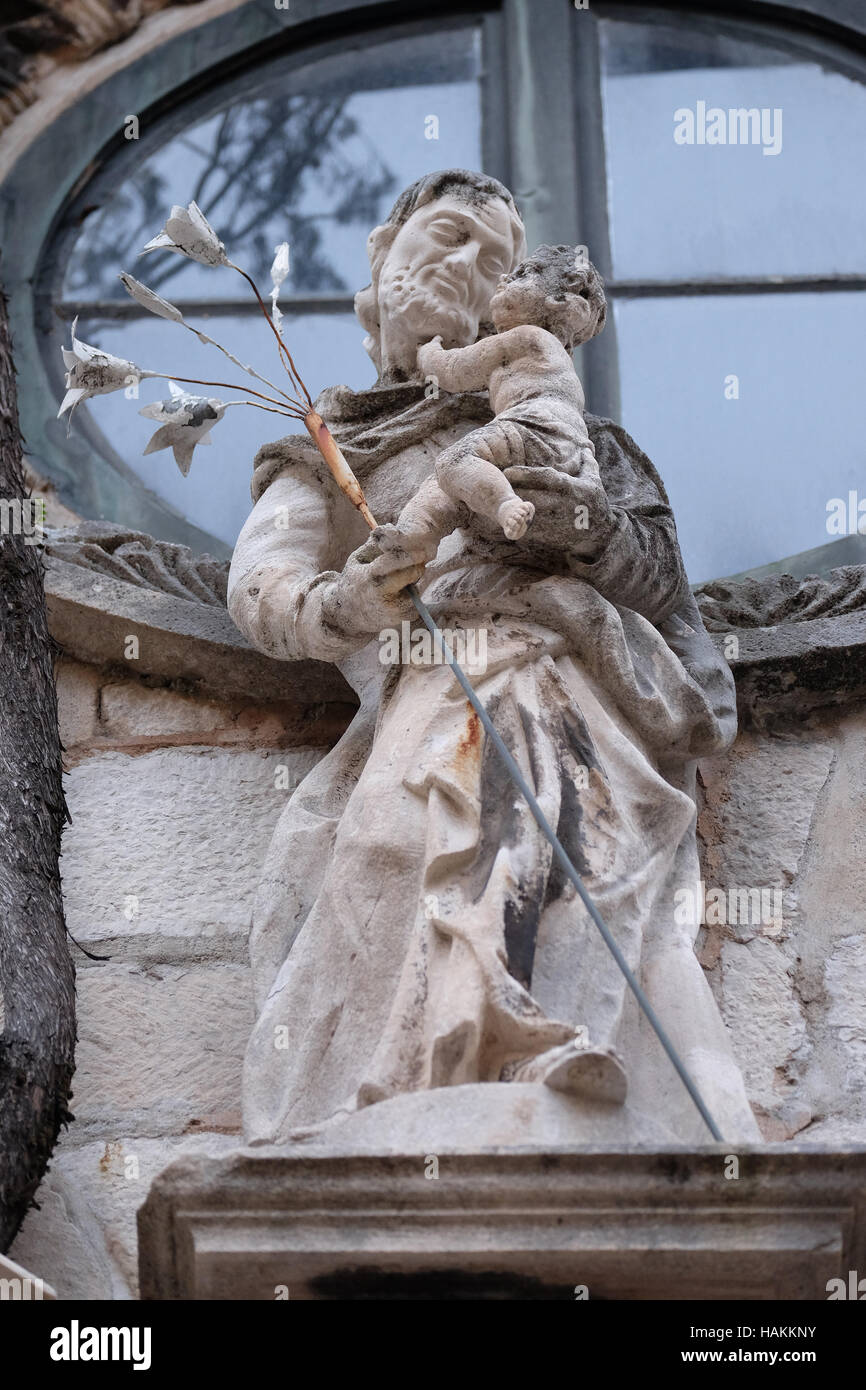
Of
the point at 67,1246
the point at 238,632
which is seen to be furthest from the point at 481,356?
the point at 67,1246

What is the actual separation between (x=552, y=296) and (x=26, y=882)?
1.31 metres

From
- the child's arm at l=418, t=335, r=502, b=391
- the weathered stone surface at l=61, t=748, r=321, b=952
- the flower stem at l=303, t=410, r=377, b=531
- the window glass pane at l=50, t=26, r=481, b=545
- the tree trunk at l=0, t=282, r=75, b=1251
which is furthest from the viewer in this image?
the window glass pane at l=50, t=26, r=481, b=545

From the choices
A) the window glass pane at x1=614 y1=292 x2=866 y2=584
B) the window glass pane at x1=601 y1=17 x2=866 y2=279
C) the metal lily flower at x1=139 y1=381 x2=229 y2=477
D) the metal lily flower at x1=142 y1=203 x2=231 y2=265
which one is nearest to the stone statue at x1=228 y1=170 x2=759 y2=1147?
the metal lily flower at x1=139 y1=381 x2=229 y2=477

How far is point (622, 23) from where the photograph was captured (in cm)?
722

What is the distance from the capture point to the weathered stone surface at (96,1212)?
3.82 m

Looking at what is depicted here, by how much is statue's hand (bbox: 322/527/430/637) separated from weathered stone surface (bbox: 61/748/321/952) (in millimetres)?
734

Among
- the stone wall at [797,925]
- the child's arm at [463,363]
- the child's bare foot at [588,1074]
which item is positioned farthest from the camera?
the child's arm at [463,363]

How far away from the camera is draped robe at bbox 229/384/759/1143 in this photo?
3.52m

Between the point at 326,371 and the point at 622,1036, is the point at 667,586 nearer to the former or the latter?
the point at 622,1036

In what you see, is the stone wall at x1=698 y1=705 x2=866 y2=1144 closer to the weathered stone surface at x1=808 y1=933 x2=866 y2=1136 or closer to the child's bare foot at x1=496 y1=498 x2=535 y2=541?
the weathered stone surface at x1=808 y1=933 x2=866 y2=1136

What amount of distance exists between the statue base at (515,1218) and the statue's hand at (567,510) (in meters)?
1.14

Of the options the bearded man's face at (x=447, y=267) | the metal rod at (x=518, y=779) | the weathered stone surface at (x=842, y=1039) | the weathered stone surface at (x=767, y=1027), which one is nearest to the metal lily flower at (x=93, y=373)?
the metal rod at (x=518, y=779)

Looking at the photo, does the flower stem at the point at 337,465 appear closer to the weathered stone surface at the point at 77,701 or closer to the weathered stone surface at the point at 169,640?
the weathered stone surface at the point at 169,640

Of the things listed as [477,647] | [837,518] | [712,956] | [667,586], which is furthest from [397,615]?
[837,518]
